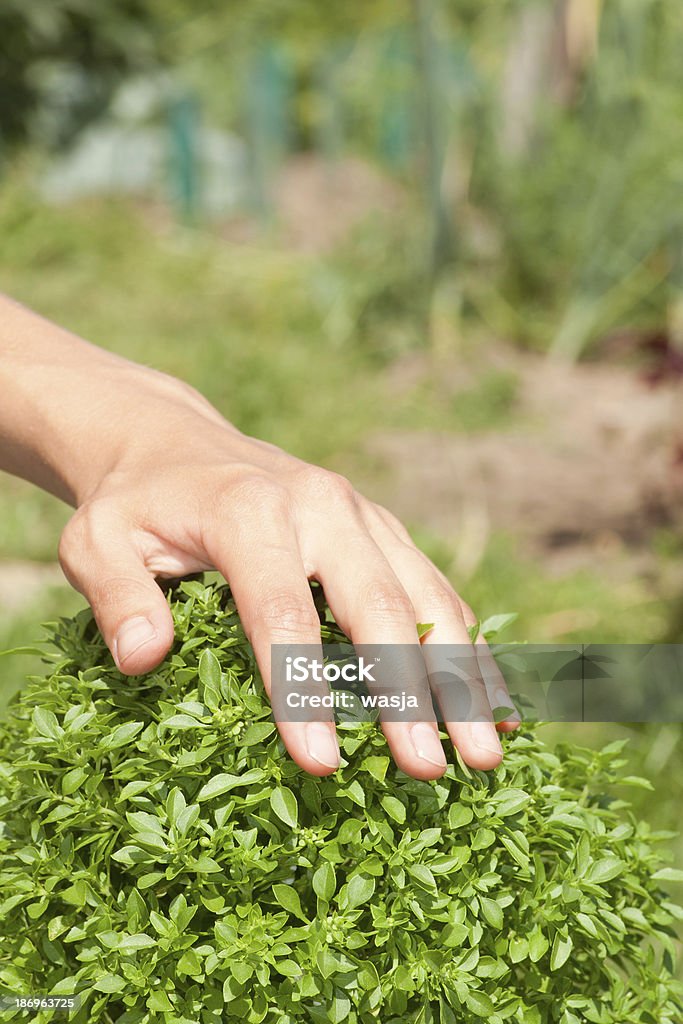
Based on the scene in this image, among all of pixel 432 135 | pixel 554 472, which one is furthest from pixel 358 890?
pixel 432 135

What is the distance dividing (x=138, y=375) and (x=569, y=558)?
9.92 feet

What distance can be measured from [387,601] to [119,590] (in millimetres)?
311

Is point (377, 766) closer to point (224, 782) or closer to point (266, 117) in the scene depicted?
point (224, 782)

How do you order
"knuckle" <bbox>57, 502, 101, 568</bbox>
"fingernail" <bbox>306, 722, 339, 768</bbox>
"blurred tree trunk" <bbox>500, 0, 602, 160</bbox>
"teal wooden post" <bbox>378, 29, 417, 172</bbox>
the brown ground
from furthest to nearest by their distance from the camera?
"teal wooden post" <bbox>378, 29, 417, 172</bbox>
"blurred tree trunk" <bbox>500, 0, 602, 160</bbox>
the brown ground
"knuckle" <bbox>57, 502, 101, 568</bbox>
"fingernail" <bbox>306, 722, 339, 768</bbox>

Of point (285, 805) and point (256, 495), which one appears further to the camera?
point (256, 495)

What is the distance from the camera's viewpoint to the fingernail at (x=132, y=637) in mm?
1135

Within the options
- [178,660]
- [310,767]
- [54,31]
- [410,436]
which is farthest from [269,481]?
[54,31]

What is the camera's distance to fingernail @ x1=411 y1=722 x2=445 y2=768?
1047mm

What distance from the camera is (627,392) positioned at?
5.94 m

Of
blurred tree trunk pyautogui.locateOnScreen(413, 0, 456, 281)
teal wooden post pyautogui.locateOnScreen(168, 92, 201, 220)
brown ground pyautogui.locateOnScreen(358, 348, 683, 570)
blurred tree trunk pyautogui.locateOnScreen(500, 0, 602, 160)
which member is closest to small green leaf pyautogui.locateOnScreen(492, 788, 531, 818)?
brown ground pyautogui.locateOnScreen(358, 348, 683, 570)

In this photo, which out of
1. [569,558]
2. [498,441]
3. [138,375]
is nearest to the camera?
[138,375]

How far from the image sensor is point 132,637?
3.73 ft

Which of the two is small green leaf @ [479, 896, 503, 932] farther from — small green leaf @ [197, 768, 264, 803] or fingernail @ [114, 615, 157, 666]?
fingernail @ [114, 615, 157, 666]

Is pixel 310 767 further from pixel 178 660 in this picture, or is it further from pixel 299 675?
pixel 178 660
